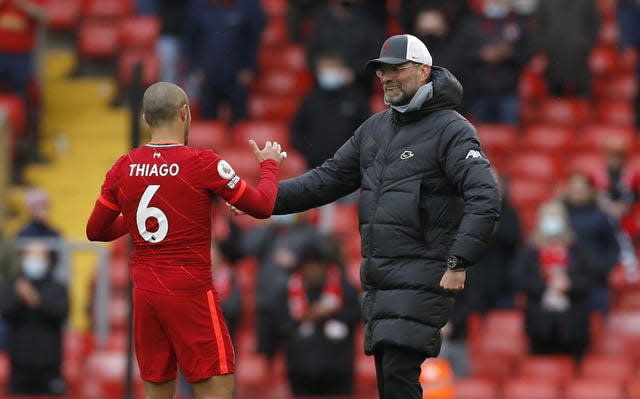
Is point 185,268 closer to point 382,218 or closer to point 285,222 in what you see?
point 382,218

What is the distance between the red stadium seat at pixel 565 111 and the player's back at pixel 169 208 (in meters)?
9.18

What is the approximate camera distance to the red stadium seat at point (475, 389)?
12984mm

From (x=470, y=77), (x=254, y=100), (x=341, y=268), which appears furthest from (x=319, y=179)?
(x=254, y=100)

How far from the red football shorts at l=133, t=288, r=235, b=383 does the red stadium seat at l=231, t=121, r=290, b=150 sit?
7.84 metres

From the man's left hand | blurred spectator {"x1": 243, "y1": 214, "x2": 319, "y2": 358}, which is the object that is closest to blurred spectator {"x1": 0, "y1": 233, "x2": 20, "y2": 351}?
blurred spectator {"x1": 243, "y1": 214, "x2": 319, "y2": 358}

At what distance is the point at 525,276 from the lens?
13.4 metres

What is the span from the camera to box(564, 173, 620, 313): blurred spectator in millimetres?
13883

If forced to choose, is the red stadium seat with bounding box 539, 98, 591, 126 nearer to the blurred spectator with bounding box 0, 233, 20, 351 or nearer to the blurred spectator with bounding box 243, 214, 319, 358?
the blurred spectator with bounding box 243, 214, 319, 358

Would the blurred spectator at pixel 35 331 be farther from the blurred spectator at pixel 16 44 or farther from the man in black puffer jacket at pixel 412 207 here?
the man in black puffer jacket at pixel 412 207

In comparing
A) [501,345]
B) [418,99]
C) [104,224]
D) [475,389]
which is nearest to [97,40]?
[501,345]

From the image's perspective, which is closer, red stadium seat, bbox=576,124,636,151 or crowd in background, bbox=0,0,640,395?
crowd in background, bbox=0,0,640,395

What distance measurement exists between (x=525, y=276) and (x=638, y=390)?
122 centimetres

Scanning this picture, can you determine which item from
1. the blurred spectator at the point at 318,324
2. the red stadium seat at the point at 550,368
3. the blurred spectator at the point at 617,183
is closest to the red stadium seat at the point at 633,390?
the red stadium seat at the point at 550,368

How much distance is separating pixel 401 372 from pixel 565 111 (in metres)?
9.07
